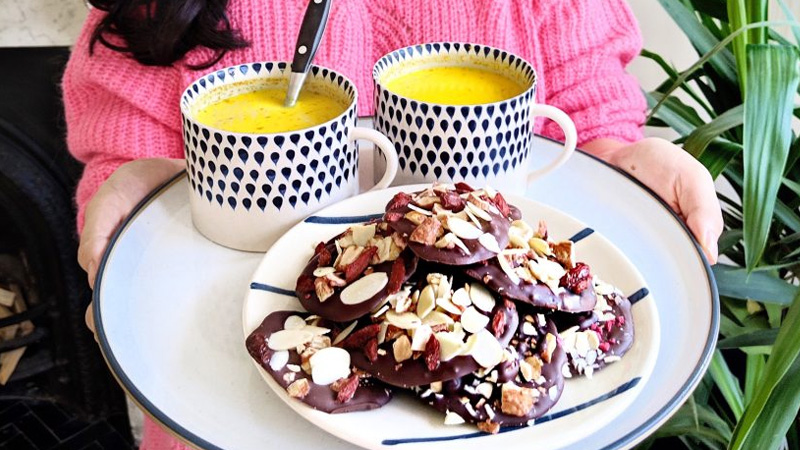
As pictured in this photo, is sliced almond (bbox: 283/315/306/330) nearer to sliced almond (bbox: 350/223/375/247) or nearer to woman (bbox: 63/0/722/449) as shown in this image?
sliced almond (bbox: 350/223/375/247)

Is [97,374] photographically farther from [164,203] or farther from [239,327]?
[239,327]

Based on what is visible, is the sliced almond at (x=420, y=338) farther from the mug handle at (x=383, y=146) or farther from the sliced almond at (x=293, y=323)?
the mug handle at (x=383, y=146)

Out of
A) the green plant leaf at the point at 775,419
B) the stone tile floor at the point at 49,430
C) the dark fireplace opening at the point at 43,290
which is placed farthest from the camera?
the stone tile floor at the point at 49,430

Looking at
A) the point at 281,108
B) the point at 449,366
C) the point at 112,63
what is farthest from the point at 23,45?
the point at 449,366

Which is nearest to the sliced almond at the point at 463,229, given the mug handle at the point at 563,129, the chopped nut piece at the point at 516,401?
the chopped nut piece at the point at 516,401

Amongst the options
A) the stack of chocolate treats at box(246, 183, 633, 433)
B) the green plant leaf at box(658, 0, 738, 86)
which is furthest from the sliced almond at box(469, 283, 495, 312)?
the green plant leaf at box(658, 0, 738, 86)

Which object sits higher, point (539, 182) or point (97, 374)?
point (539, 182)

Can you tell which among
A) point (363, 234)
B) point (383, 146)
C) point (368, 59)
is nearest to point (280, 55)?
point (368, 59)
